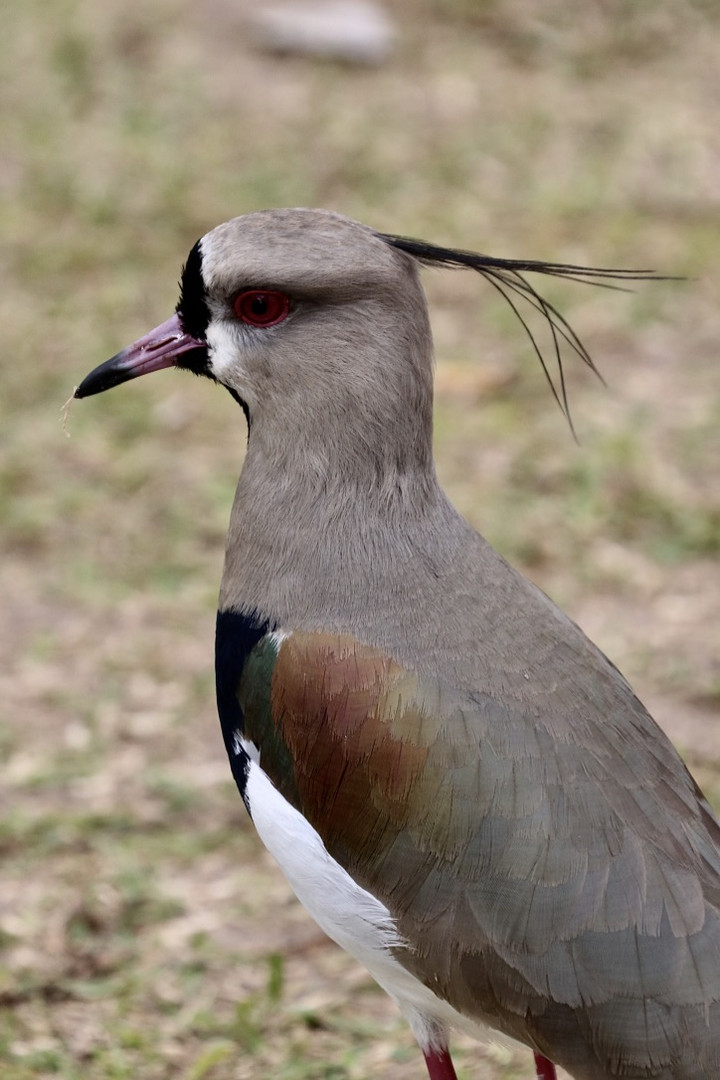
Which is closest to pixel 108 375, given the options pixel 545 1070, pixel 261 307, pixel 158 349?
pixel 158 349

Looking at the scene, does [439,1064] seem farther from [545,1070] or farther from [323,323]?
[323,323]

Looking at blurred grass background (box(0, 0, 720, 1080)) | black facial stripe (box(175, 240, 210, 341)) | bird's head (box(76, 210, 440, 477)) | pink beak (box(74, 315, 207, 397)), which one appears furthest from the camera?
blurred grass background (box(0, 0, 720, 1080))

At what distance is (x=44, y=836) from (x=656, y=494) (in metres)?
3.06

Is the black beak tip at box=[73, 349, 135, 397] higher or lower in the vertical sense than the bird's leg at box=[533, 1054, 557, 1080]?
higher

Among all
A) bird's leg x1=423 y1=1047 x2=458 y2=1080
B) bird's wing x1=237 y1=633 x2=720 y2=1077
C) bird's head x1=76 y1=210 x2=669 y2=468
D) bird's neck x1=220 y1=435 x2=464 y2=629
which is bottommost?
bird's leg x1=423 y1=1047 x2=458 y2=1080

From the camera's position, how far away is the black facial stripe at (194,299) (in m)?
3.50

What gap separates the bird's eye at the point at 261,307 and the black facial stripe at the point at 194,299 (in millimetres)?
91

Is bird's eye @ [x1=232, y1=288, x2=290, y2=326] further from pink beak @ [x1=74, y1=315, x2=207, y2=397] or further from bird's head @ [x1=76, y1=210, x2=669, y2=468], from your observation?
pink beak @ [x1=74, y1=315, x2=207, y2=397]

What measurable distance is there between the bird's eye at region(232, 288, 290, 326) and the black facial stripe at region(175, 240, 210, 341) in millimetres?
91

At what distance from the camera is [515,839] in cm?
310

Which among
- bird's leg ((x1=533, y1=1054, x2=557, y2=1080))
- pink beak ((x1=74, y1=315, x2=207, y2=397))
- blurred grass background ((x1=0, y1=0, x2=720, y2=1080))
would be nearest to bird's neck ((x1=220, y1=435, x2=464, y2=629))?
pink beak ((x1=74, y1=315, x2=207, y2=397))

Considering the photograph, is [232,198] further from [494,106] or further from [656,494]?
[656,494]

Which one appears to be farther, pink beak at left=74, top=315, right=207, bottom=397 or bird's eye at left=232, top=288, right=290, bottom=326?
pink beak at left=74, top=315, right=207, bottom=397

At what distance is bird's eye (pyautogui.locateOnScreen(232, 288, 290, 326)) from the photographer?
3449mm
